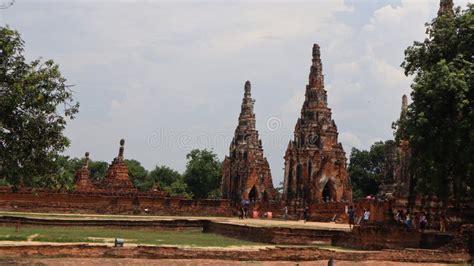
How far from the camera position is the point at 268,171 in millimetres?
48594

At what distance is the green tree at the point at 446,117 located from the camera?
1655 centimetres

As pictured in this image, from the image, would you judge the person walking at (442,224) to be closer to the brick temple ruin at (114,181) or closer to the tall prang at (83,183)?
the brick temple ruin at (114,181)

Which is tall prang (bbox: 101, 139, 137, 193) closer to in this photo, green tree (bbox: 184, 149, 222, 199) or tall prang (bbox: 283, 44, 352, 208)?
tall prang (bbox: 283, 44, 352, 208)

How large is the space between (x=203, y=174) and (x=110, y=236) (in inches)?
2109

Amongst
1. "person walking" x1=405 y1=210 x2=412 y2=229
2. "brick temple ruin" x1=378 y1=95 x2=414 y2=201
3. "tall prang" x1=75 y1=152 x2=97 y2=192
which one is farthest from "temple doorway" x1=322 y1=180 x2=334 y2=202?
"person walking" x1=405 y1=210 x2=412 y2=229

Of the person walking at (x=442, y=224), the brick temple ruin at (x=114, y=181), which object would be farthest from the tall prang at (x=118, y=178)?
the person walking at (x=442, y=224)

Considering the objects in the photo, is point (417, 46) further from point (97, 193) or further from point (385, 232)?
point (97, 193)

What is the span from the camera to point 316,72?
42844mm

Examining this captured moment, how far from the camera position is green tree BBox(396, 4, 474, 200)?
1655cm

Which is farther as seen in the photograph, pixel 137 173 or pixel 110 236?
pixel 137 173

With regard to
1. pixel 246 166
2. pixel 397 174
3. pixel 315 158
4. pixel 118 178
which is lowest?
pixel 118 178

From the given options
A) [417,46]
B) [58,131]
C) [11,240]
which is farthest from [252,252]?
[417,46]

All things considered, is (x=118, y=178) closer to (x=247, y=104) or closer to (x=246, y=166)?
(x=246, y=166)

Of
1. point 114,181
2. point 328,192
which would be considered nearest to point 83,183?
point 114,181
